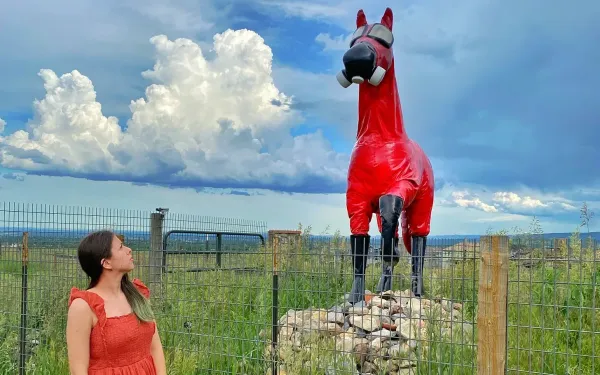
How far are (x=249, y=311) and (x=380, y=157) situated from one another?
2128 millimetres

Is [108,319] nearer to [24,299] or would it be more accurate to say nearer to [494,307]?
[494,307]

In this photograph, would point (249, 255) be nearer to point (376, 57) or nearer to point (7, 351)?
point (376, 57)

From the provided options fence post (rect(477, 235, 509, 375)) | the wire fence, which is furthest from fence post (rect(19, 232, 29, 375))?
fence post (rect(477, 235, 509, 375))

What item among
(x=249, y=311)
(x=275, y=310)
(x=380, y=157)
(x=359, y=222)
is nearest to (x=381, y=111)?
(x=380, y=157)

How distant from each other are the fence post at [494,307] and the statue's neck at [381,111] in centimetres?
300

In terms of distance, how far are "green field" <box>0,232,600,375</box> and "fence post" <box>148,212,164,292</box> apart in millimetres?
71

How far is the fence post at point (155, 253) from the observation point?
6.16 metres

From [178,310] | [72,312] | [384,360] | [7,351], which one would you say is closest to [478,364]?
[384,360]

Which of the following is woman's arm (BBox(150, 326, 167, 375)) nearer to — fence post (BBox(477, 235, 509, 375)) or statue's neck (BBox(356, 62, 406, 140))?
fence post (BBox(477, 235, 509, 375))

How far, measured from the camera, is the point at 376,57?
22.0ft

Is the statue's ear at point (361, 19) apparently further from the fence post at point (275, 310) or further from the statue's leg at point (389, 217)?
the fence post at point (275, 310)

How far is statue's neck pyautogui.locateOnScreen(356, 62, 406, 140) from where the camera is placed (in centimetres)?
686

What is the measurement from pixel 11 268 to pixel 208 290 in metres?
2.90

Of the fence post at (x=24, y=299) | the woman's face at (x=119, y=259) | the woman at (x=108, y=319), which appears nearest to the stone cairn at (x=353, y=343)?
the woman at (x=108, y=319)
